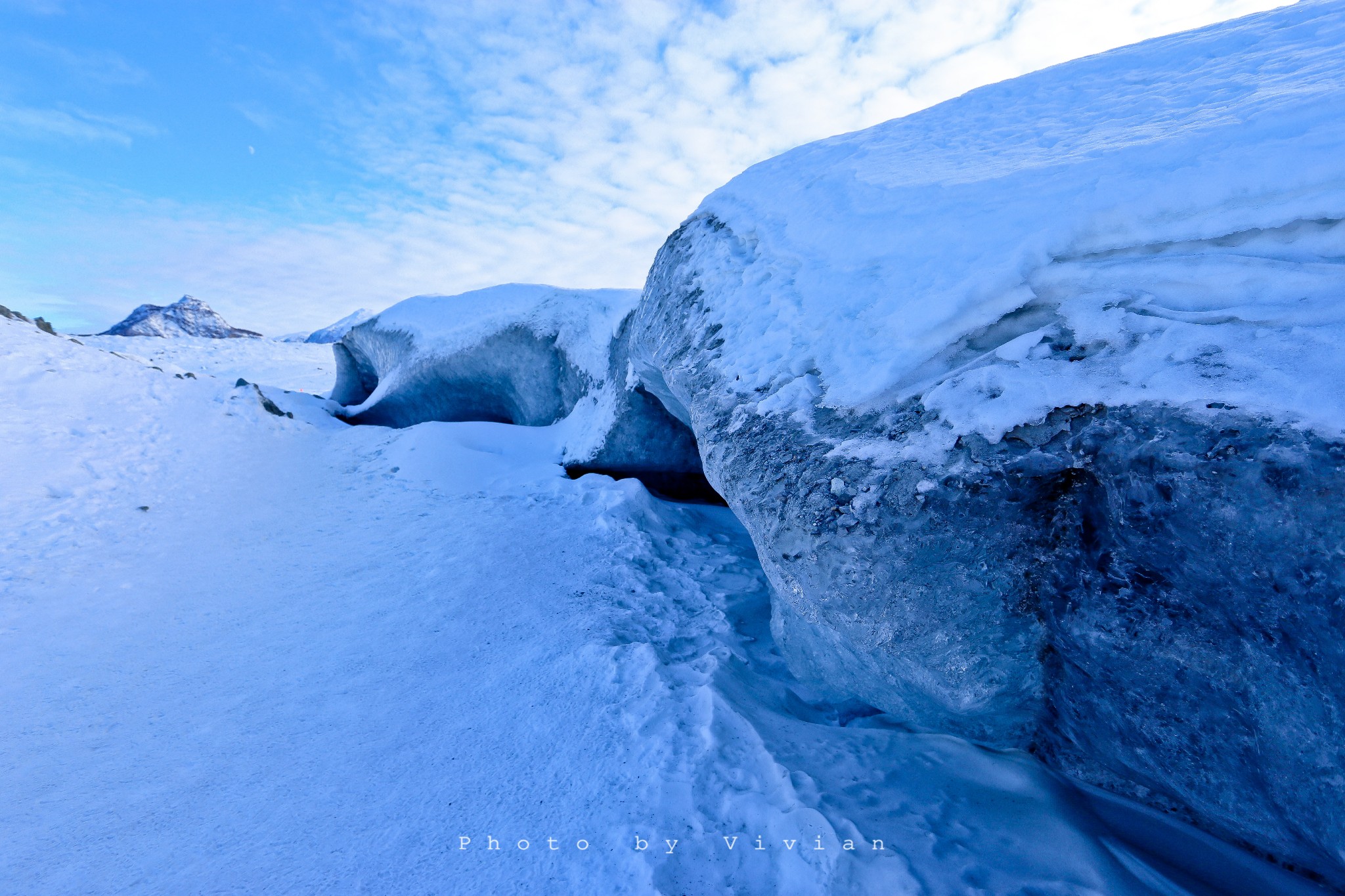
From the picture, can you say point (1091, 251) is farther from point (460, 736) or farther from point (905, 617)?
point (460, 736)

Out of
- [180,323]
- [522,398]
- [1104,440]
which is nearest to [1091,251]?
[1104,440]

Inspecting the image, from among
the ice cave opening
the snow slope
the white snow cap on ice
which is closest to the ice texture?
the snow slope

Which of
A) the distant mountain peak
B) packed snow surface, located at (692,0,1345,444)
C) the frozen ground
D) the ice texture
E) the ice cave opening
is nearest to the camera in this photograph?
the ice texture

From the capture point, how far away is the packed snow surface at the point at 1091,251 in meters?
1.59

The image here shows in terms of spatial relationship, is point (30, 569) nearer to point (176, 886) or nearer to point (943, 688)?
point (176, 886)

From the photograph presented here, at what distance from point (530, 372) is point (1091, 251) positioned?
6635 millimetres

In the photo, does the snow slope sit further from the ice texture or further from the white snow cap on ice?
the white snow cap on ice

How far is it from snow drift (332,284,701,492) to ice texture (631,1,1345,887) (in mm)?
2632

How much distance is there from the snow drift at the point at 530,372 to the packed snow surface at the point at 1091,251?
91.6 inches

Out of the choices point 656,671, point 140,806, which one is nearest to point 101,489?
point 140,806

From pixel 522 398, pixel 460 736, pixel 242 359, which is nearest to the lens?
pixel 460 736

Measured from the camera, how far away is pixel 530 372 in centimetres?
765

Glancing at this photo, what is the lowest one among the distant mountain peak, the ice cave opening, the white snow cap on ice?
the ice cave opening

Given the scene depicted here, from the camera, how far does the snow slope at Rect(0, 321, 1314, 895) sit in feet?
5.66
